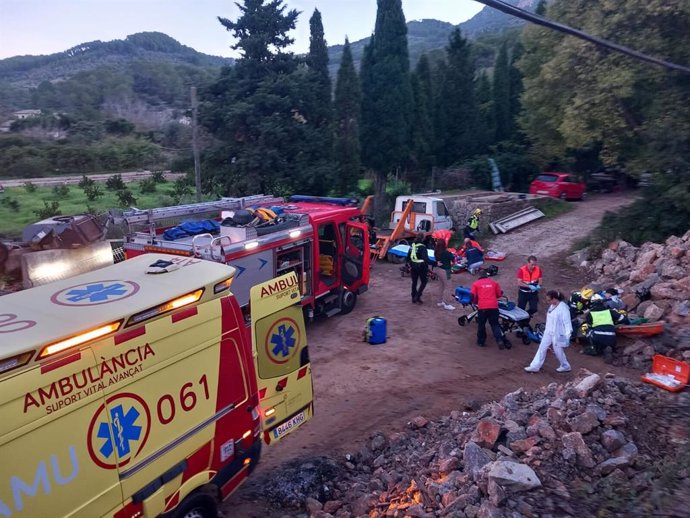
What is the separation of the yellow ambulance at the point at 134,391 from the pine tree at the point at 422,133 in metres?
22.9

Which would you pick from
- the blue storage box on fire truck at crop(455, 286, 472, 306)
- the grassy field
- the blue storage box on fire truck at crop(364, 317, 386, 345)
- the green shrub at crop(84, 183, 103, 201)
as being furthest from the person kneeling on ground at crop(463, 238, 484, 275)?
the green shrub at crop(84, 183, 103, 201)

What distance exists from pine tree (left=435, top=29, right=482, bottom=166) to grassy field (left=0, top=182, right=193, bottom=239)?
47.4 ft

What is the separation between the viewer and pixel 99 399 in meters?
3.91

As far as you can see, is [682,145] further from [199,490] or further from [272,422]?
[199,490]

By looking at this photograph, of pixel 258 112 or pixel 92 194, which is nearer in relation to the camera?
pixel 258 112

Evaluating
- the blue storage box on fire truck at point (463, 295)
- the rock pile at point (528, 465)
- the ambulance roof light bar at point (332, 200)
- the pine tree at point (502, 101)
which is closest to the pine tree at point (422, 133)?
the pine tree at point (502, 101)

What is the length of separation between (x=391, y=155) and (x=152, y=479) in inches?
896

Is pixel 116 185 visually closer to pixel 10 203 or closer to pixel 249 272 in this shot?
pixel 10 203

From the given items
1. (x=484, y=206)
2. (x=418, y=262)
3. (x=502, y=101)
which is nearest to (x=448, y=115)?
(x=502, y=101)

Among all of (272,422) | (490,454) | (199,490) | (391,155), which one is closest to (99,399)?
(199,490)

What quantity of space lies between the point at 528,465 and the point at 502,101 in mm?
29328

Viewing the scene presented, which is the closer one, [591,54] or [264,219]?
[264,219]

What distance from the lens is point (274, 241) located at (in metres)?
10.2

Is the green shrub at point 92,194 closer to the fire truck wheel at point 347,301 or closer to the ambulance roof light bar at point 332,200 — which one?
the ambulance roof light bar at point 332,200
